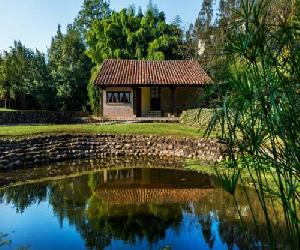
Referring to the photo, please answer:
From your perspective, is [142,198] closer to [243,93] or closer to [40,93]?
[243,93]

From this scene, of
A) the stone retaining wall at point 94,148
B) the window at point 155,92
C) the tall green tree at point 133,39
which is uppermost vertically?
the tall green tree at point 133,39

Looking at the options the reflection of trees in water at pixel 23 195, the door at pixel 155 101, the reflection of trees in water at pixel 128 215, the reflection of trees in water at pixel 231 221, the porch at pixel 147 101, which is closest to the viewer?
the reflection of trees in water at pixel 231 221

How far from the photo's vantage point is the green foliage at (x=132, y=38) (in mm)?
41062

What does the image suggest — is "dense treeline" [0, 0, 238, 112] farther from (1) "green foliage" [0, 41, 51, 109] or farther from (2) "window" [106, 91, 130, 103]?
(2) "window" [106, 91, 130, 103]

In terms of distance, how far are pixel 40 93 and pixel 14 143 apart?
22338mm

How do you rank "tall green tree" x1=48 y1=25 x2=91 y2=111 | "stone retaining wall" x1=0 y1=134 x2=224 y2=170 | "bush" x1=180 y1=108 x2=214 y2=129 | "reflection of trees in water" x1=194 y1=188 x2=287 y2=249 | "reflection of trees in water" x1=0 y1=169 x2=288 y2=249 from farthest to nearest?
"tall green tree" x1=48 y1=25 x2=91 y2=111 < "bush" x1=180 y1=108 x2=214 y2=129 < "stone retaining wall" x1=0 y1=134 x2=224 y2=170 < "reflection of trees in water" x1=0 y1=169 x2=288 y2=249 < "reflection of trees in water" x1=194 y1=188 x2=287 y2=249

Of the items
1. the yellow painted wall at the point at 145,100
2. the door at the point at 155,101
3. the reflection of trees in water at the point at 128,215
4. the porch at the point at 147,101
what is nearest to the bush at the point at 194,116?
the porch at the point at 147,101

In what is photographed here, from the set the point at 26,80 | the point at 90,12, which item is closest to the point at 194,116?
the point at 26,80

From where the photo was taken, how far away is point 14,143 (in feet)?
61.6

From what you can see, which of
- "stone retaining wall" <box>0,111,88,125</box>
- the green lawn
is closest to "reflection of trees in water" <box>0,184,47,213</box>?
the green lawn

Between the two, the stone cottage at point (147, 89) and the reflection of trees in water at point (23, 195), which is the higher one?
the stone cottage at point (147, 89)

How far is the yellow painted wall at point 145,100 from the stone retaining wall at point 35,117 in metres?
5.85

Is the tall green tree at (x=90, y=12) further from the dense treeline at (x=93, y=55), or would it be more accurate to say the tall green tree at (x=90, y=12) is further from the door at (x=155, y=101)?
the door at (x=155, y=101)

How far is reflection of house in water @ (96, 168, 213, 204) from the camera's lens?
41.9 feet
